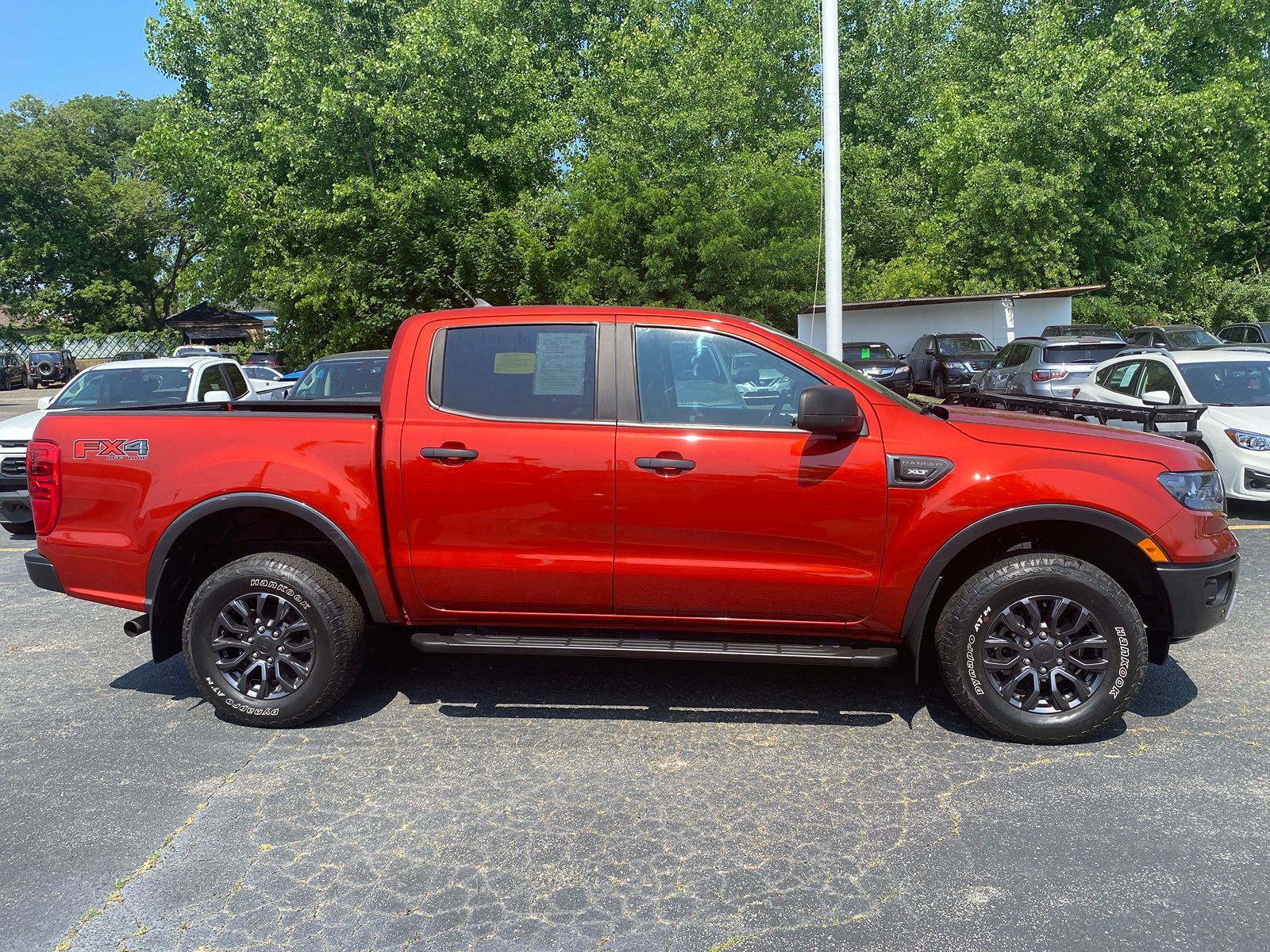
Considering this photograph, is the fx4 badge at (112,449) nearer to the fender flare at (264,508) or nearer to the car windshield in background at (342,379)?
the fender flare at (264,508)

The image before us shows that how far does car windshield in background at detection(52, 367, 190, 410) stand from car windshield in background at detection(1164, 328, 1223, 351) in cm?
2452

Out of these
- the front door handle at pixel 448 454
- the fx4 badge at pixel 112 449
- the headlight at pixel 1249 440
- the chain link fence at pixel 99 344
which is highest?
the chain link fence at pixel 99 344

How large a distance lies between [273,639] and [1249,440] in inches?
365

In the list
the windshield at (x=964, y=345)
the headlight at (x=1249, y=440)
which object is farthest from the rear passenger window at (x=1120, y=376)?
the windshield at (x=964, y=345)

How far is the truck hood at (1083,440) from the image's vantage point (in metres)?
4.51

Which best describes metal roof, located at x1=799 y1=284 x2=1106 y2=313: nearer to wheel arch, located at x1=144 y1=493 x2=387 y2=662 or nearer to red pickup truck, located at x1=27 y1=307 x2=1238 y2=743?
red pickup truck, located at x1=27 y1=307 x2=1238 y2=743

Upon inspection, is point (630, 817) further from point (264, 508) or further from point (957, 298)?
point (957, 298)

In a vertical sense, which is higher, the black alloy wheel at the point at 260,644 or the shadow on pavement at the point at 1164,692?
the black alloy wheel at the point at 260,644

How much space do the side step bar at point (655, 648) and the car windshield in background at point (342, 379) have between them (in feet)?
22.6

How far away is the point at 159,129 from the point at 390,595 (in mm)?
26591

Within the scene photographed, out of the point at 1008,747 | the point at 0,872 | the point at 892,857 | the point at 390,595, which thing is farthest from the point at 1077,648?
the point at 0,872

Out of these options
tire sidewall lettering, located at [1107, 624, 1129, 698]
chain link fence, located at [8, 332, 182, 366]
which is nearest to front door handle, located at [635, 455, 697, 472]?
tire sidewall lettering, located at [1107, 624, 1129, 698]

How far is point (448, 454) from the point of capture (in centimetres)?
462

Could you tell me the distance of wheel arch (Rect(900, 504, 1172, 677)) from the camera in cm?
441
